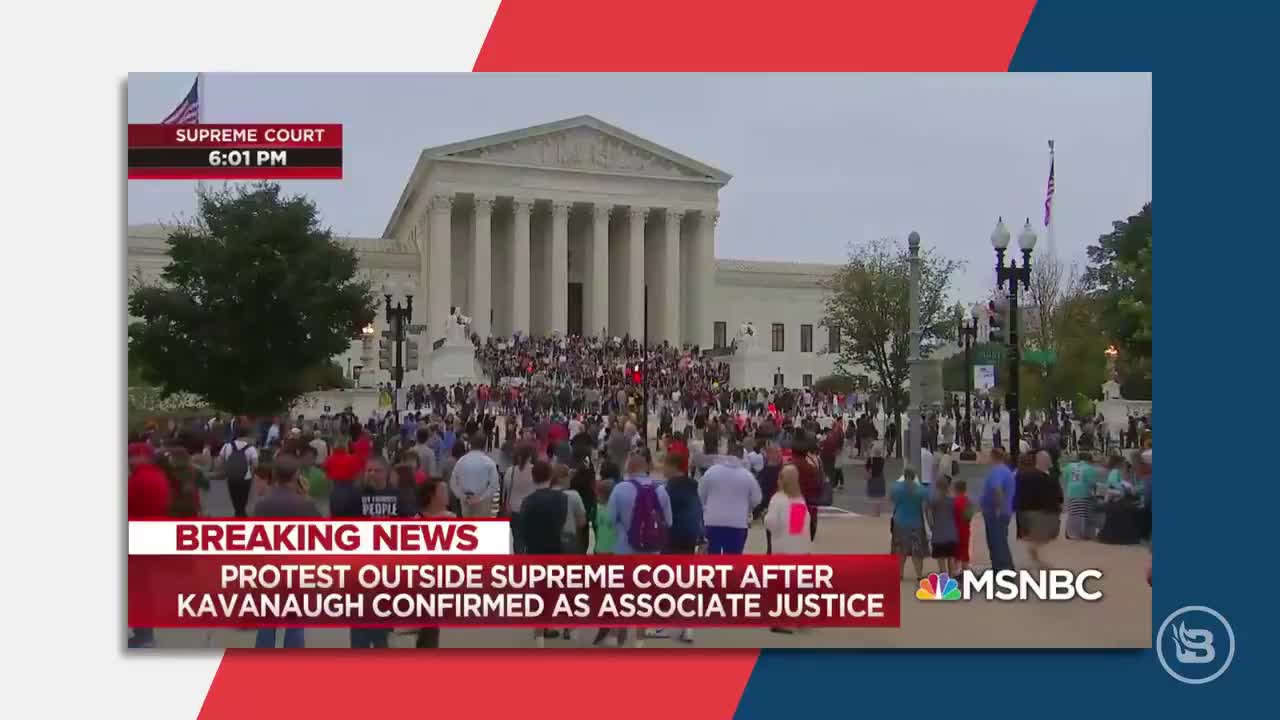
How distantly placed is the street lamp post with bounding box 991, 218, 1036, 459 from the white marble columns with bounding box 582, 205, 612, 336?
554cm

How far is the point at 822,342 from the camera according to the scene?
54.1 feet

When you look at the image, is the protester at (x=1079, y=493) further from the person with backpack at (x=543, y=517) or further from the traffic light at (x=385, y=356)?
the traffic light at (x=385, y=356)

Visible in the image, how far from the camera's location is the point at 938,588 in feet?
37.3

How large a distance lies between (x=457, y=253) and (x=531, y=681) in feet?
22.8

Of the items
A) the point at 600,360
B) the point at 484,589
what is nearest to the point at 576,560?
the point at 484,589

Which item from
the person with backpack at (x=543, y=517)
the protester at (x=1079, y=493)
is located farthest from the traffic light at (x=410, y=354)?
the protester at (x=1079, y=493)

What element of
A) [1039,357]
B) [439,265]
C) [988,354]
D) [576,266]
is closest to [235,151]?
[439,265]

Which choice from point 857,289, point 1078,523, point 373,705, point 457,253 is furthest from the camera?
point 457,253

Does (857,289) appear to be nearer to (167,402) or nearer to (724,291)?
(724,291)

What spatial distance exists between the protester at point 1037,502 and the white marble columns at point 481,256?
6883 millimetres

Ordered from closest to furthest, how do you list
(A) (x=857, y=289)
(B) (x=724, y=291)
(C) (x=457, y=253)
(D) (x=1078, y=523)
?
(D) (x=1078, y=523), (A) (x=857, y=289), (C) (x=457, y=253), (B) (x=724, y=291)

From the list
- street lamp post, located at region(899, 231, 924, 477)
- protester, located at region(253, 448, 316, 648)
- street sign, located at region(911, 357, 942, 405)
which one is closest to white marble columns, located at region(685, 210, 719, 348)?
street lamp post, located at region(899, 231, 924, 477)

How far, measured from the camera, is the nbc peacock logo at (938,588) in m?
11.3

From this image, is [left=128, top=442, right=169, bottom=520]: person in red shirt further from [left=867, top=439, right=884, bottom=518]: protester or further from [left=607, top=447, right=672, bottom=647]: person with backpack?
[left=867, top=439, right=884, bottom=518]: protester
